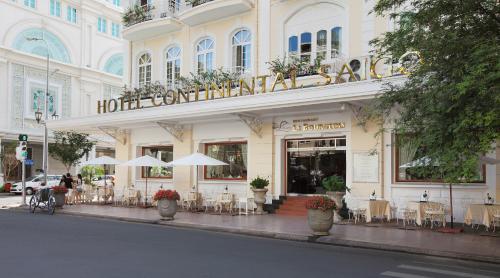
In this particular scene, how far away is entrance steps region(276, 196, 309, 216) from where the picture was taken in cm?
1909

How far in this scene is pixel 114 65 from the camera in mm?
52781

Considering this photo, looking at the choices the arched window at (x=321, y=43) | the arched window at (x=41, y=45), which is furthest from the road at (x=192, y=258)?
the arched window at (x=41, y=45)

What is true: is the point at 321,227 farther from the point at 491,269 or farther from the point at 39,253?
the point at 39,253

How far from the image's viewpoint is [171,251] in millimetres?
10695

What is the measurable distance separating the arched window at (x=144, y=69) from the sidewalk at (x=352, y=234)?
9345 mm

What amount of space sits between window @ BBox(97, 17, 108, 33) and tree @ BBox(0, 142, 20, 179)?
51.5 ft

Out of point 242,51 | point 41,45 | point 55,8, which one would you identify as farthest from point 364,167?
point 55,8

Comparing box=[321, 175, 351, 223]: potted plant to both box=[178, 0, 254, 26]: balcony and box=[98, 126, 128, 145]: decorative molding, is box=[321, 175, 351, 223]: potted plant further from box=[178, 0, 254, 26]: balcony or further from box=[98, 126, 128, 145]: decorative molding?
box=[98, 126, 128, 145]: decorative molding

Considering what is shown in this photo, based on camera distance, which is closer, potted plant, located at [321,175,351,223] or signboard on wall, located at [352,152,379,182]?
potted plant, located at [321,175,351,223]

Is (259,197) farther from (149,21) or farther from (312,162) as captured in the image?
(149,21)

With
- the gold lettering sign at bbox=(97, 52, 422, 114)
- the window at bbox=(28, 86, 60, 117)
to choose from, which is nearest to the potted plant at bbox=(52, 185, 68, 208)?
the gold lettering sign at bbox=(97, 52, 422, 114)

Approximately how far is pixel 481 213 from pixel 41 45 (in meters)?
40.9

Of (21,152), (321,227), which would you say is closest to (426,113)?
(321,227)

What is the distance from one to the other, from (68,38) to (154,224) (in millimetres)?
35320
